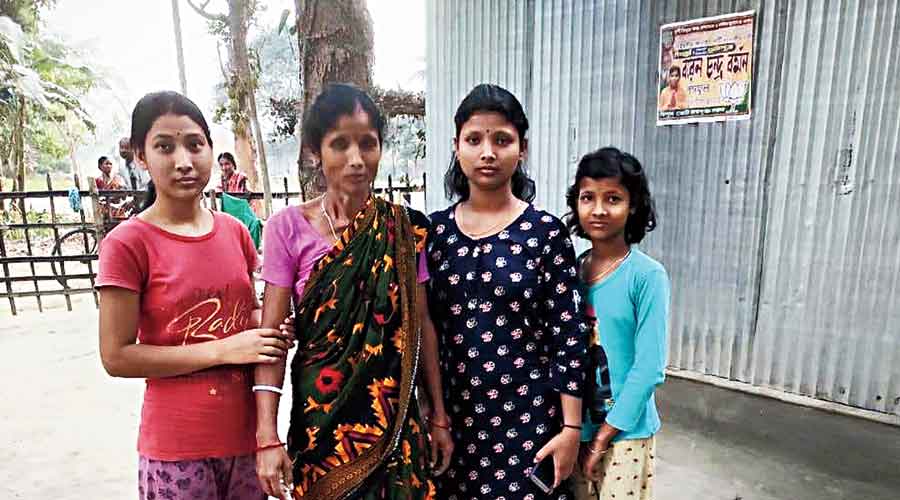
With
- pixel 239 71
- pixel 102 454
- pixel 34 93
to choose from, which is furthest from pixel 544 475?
pixel 34 93

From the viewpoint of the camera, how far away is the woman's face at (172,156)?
131 centimetres

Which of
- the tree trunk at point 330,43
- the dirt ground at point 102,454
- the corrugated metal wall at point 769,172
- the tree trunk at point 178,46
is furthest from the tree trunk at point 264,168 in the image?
the corrugated metal wall at point 769,172

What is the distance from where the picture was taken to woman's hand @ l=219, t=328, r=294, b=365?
4.25 feet

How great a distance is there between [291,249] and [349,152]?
0.89ft

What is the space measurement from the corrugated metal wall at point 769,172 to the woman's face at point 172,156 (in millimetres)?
3063

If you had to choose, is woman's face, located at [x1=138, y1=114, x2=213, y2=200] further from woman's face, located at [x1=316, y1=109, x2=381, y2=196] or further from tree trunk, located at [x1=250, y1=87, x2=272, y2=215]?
tree trunk, located at [x1=250, y1=87, x2=272, y2=215]

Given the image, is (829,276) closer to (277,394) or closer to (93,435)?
(277,394)

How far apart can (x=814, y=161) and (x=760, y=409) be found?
151 centimetres

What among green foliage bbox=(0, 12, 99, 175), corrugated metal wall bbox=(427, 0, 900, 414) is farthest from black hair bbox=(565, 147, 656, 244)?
green foliage bbox=(0, 12, 99, 175)

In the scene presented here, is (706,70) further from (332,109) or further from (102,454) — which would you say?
(102,454)

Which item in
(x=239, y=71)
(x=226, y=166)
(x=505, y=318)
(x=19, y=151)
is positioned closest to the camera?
(x=505, y=318)

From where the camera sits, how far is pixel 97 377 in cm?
439

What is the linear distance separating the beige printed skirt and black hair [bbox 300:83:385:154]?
109cm

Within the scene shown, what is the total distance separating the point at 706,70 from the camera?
336cm
